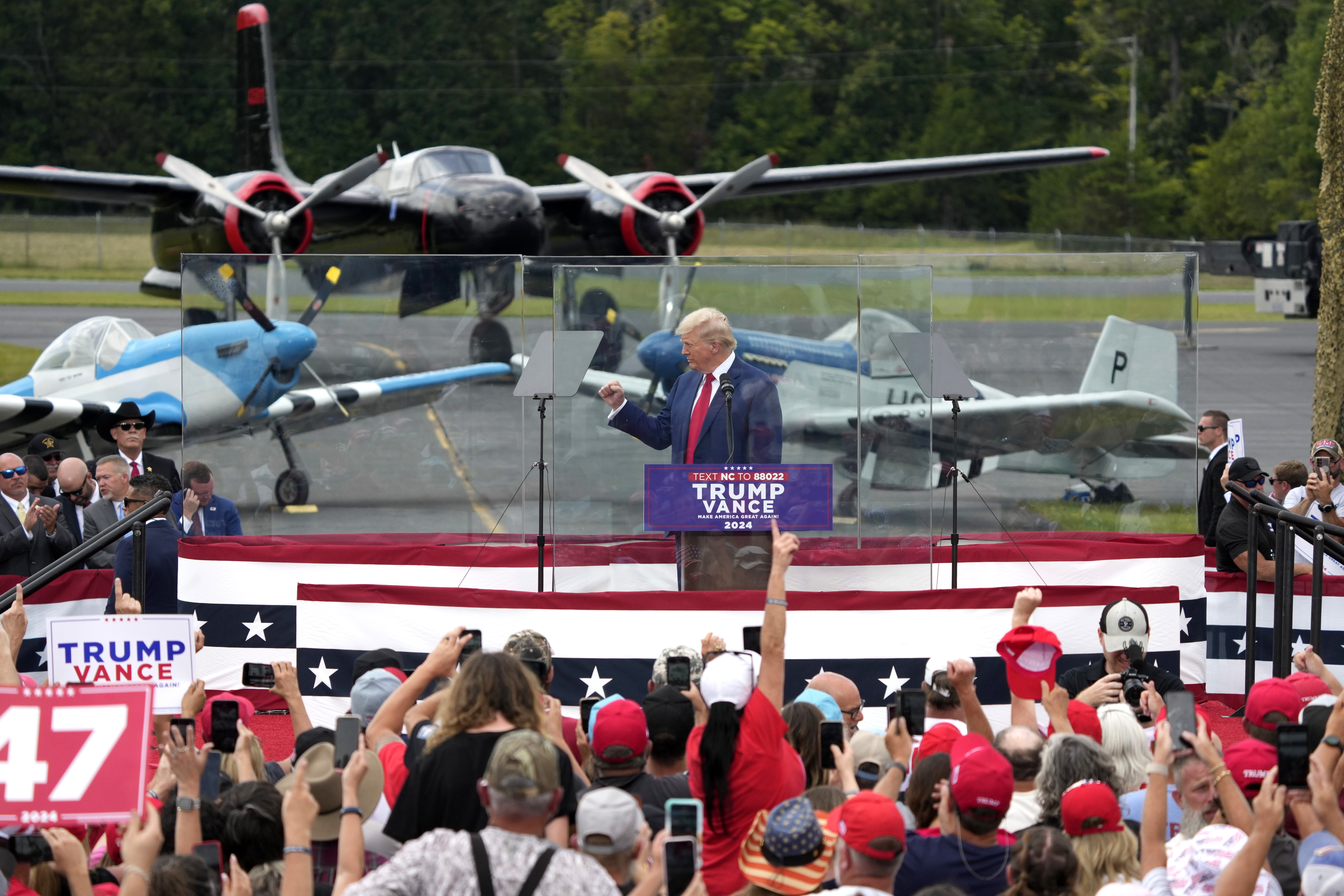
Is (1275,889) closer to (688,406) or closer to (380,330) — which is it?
(688,406)

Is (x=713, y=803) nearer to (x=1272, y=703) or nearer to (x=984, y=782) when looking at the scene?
(x=984, y=782)

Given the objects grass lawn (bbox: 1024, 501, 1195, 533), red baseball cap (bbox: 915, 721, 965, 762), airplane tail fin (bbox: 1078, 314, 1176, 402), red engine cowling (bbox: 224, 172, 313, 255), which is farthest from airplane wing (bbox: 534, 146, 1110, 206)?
red baseball cap (bbox: 915, 721, 965, 762)

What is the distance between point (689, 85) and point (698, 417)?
191 ft

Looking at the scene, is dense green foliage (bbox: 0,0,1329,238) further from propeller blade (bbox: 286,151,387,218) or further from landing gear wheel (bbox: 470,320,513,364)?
landing gear wheel (bbox: 470,320,513,364)

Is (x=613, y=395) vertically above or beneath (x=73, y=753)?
above

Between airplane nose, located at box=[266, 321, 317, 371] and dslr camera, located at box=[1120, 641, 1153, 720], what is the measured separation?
5694 millimetres

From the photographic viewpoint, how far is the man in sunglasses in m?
9.59

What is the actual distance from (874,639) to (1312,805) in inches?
164

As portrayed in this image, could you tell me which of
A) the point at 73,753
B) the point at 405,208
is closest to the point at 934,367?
the point at 73,753

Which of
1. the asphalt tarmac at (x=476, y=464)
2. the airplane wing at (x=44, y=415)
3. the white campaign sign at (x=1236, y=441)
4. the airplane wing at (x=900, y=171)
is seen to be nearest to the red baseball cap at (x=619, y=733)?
the asphalt tarmac at (x=476, y=464)

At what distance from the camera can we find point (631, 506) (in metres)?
9.02

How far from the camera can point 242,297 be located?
32.9 feet

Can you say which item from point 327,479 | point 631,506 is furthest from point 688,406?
point 327,479

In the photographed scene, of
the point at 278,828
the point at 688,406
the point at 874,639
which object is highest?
the point at 688,406
